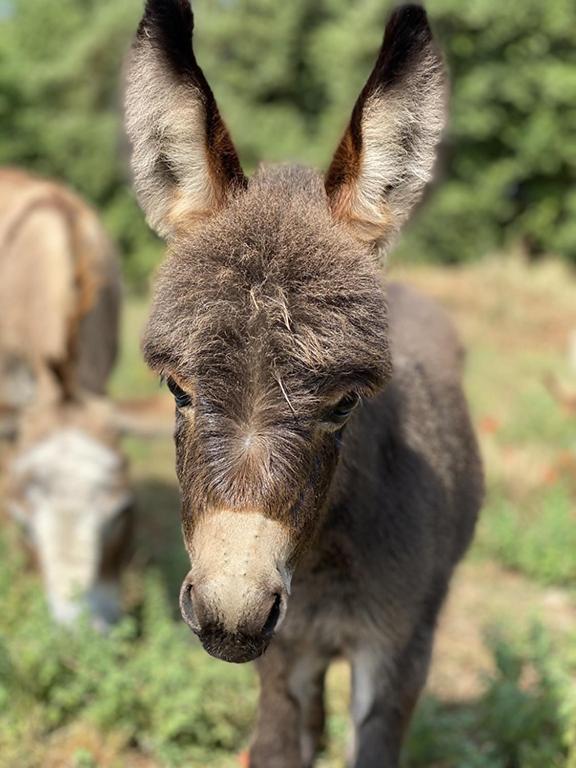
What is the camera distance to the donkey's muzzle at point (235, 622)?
2070 mm

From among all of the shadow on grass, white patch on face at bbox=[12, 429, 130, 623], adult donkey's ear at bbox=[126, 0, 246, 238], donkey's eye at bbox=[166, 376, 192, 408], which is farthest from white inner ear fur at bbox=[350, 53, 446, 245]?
the shadow on grass

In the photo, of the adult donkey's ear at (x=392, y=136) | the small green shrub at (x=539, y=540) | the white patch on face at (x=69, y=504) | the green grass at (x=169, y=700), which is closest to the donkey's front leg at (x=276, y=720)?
the green grass at (x=169, y=700)

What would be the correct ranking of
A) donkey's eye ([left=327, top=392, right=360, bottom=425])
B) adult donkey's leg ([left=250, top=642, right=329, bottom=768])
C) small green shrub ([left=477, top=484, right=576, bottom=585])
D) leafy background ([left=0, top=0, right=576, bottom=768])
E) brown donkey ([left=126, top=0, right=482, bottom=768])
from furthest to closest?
small green shrub ([left=477, top=484, right=576, bottom=585]) < leafy background ([left=0, top=0, right=576, bottom=768]) < adult donkey's leg ([left=250, top=642, right=329, bottom=768]) < donkey's eye ([left=327, top=392, right=360, bottom=425]) < brown donkey ([left=126, top=0, right=482, bottom=768])

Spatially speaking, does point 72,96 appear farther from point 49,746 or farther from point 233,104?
point 49,746

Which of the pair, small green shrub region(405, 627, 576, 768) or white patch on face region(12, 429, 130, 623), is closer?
small green shrub region(405, 627, 576, 768)

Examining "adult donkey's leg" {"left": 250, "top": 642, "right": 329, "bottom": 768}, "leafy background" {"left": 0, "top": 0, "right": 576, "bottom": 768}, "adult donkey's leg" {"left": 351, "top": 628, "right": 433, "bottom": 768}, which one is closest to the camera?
"adult donkey's leg" {"left": 351, "top": 628, "right": 433, "bottom": 768}

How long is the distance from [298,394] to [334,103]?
23.6 metres

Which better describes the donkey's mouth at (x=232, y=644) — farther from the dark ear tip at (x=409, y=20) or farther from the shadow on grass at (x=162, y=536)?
the shadow on grass at (x=162, y=536)

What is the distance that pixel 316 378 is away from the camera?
2.24 m

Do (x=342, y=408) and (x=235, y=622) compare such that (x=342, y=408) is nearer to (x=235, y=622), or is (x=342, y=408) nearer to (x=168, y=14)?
(x=235, y=622)

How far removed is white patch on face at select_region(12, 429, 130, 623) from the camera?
16.8 feet

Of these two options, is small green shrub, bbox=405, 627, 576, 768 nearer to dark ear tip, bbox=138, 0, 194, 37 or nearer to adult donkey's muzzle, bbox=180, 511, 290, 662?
adult donkey's muzzle, bbox=180, 511, 290, 662

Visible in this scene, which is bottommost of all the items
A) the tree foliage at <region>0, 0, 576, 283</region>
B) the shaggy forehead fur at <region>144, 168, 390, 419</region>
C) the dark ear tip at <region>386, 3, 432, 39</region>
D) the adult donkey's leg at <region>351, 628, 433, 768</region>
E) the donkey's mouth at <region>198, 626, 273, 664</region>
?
the tree foliage at <region>0, 0, 576, 283</region>

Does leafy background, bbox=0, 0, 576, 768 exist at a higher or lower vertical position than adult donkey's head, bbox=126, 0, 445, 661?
lower
